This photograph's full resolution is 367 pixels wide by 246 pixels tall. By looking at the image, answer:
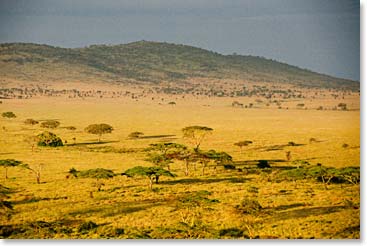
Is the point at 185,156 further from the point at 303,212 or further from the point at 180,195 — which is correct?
the point at 303,212

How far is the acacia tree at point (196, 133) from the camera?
64.1 ft

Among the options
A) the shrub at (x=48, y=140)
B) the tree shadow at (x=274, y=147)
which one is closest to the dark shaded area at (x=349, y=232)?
the tree shadow at (x=274, y=147)

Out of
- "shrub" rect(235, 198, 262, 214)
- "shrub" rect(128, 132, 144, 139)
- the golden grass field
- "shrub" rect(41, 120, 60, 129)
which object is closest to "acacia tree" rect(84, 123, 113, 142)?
the golden grass field

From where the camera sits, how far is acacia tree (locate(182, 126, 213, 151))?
770 inches

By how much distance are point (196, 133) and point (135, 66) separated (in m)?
31.2

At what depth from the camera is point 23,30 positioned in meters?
15.1

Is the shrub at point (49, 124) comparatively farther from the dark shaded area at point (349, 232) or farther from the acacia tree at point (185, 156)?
the dark shaded area at point (349, 232)

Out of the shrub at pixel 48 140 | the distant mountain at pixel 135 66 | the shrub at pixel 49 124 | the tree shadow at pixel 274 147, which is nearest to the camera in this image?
the shrub at pixel 48 140

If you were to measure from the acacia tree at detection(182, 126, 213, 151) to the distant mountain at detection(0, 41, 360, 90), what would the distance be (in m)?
19.5

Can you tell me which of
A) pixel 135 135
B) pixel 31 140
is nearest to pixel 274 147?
pixel 135 135

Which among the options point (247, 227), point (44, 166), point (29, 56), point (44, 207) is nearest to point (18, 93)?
point (29, 56)

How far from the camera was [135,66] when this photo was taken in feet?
167

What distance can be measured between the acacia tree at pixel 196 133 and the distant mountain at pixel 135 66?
64.1 ft

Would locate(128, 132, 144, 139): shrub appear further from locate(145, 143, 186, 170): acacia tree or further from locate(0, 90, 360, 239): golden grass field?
locate(145, 143, 186, 170): acacia tree
